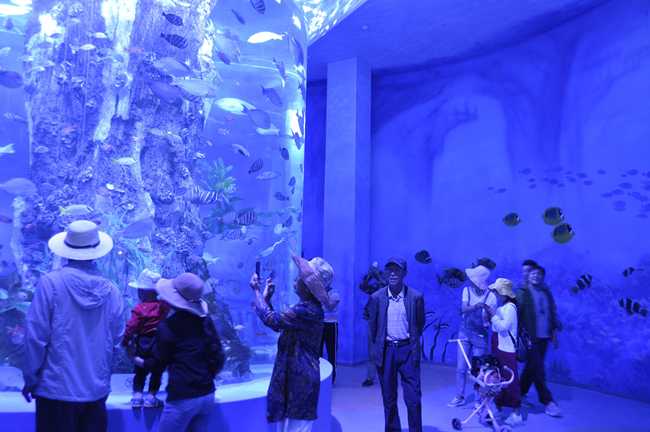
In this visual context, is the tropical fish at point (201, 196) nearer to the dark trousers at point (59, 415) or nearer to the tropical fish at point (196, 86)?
the tropical fish at point (196, 86)

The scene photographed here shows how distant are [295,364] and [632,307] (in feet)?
20.1

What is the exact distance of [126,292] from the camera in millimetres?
4754

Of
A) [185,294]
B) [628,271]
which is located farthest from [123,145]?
[628,271]

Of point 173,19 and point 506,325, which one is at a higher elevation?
point 173,19

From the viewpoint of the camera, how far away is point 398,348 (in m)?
4.67

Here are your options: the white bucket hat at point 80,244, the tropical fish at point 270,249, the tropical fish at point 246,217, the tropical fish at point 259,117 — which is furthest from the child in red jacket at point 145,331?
the tropical fish at point 259,117

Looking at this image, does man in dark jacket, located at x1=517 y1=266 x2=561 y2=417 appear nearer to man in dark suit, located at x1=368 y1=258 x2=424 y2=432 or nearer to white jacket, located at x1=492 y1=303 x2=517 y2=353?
white jacket, located at x1=492 y1=303 x2=517 y2=353

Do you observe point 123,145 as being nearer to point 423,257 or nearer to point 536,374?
point 536,374

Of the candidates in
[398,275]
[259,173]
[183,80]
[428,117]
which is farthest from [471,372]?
[428,117]

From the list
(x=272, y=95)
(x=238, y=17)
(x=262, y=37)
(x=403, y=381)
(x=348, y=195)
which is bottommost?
(x=403, y=381)

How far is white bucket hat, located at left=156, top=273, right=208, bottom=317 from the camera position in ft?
9.80

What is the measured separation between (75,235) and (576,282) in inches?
294

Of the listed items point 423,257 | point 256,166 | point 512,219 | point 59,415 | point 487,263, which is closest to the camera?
point 59,415

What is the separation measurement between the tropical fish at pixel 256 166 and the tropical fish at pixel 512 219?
5206mm
